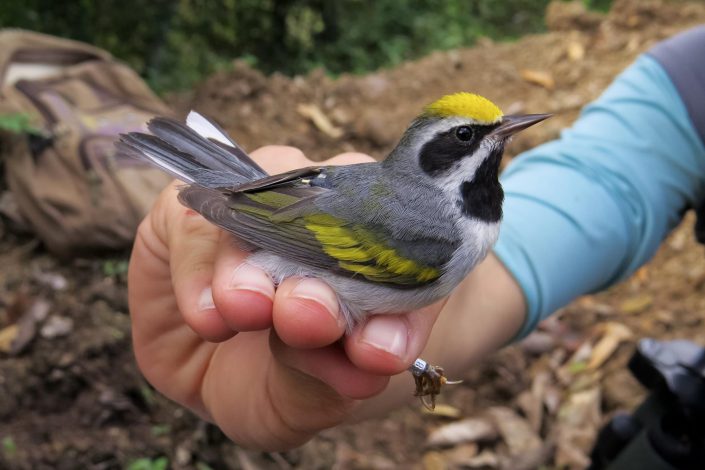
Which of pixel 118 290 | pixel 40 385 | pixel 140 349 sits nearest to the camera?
pixel 140 349

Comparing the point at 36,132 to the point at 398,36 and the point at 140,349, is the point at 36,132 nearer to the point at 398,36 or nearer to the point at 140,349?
the point at 140,349

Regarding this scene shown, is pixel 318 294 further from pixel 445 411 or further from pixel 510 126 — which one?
pixel 445 411

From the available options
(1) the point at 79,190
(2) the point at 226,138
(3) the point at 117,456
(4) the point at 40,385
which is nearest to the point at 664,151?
(2) the point at 226,138

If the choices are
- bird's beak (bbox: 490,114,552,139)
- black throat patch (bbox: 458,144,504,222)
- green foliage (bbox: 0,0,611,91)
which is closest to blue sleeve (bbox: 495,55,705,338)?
black throat patch (bbox: 458,144,504,222)

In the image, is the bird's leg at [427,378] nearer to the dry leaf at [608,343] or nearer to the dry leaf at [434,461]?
the dry leaf at [434,461]

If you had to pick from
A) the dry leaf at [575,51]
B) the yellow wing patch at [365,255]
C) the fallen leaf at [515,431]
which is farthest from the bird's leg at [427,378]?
the dry leaf at [575,51]

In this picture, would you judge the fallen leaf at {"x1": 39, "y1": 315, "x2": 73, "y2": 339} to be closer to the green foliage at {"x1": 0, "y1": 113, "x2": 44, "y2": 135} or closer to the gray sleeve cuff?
the green foliage at {"x1": 0, "y1": 113, "x2": 44, "y2": 135}

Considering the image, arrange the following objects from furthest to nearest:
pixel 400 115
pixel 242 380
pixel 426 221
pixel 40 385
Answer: pixel 400 115 < pixel 40 385 < pixel 242 380 < pixel 426 221
